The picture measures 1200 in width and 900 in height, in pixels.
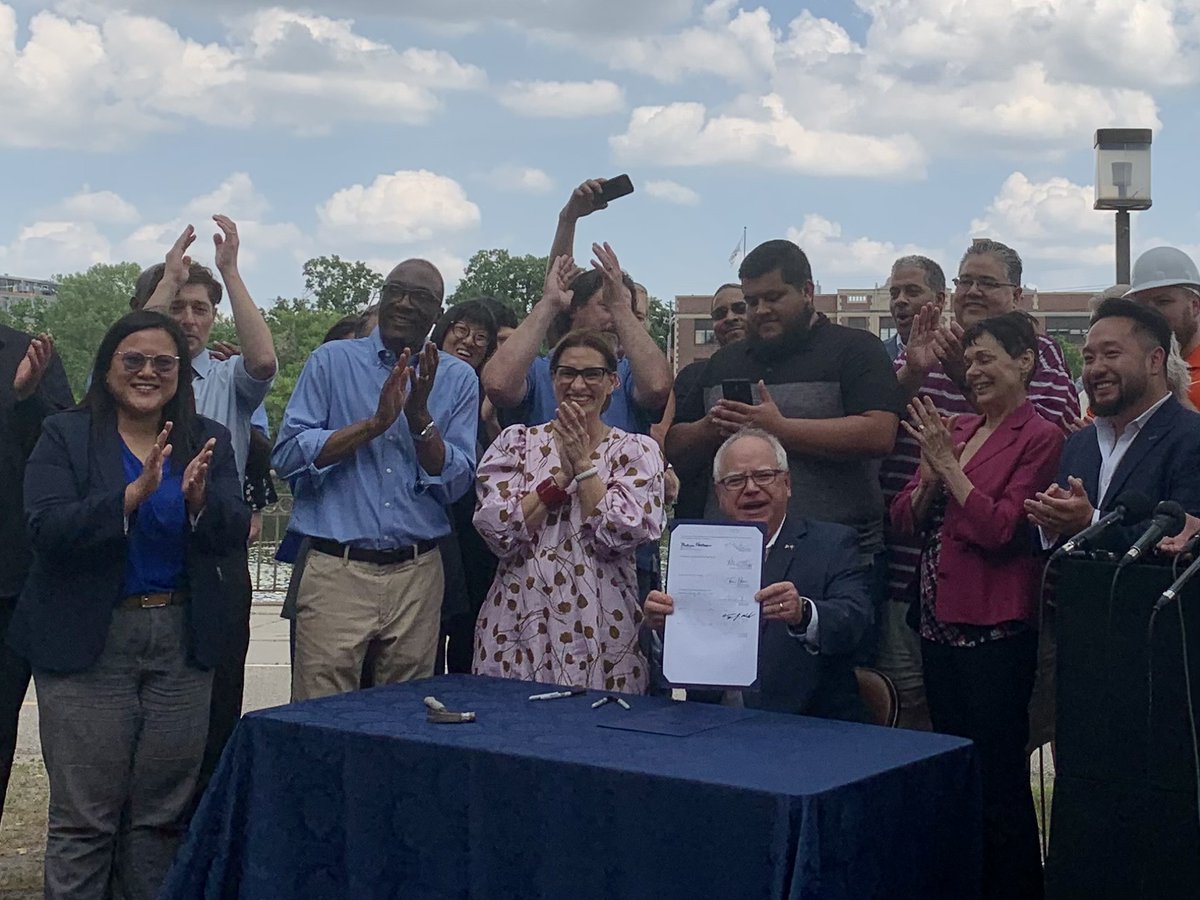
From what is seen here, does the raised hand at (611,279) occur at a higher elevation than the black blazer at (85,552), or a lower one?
higher

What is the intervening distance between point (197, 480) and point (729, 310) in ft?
8.57

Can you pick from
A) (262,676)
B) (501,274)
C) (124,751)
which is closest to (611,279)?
(124,751)

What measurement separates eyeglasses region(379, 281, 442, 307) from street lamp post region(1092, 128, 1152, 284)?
511 centimetres

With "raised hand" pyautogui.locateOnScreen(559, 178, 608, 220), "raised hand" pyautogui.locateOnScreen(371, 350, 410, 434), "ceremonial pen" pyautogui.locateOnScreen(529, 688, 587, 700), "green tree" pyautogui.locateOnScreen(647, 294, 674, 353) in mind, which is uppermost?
"green tree" pyautogui.locateOnScreen(647, 294, 674, 353)

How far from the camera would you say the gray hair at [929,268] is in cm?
570

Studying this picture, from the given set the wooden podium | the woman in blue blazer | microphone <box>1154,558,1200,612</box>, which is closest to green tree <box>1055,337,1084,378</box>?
the wooden podium

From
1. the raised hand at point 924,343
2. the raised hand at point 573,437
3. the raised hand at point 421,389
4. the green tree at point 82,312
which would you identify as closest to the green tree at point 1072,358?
the raised hand at point 924,343

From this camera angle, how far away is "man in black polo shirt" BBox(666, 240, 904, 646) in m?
4.60

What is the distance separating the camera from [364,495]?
4.82 meters

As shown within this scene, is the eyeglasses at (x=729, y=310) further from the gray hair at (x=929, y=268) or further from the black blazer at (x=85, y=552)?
the black blazer at (x=85, y=552)

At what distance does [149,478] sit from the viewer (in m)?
4.05

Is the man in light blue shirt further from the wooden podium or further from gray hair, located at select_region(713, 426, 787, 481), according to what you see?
the wooden podium

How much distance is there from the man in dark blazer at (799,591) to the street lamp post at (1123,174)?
17.2ft

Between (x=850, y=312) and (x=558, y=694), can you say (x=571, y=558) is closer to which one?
(x=558, y=694)
